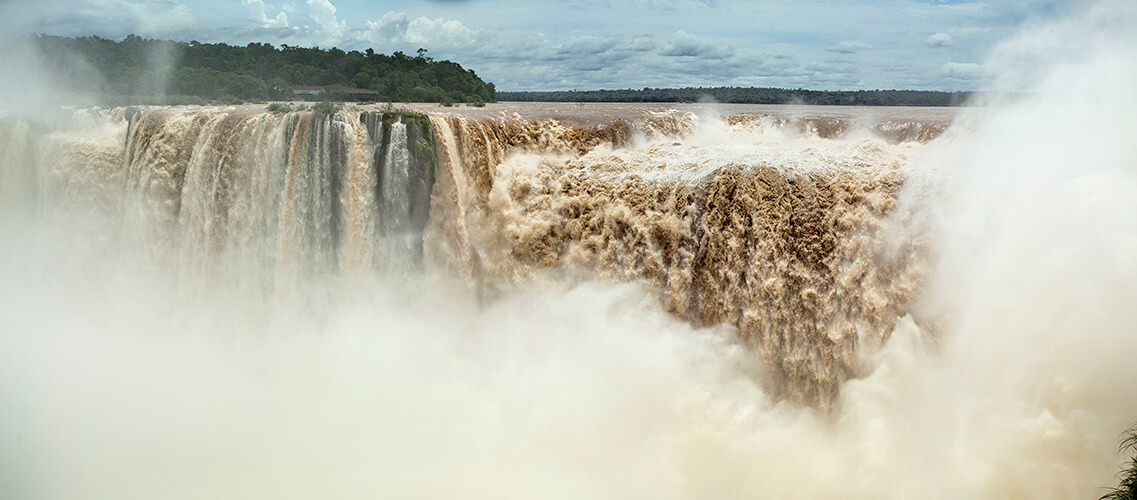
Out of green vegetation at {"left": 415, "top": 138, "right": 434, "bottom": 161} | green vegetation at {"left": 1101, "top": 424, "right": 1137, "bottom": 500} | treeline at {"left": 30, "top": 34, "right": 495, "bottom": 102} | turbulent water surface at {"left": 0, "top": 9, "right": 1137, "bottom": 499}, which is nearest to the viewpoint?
green vegetation at {"left": 1101, "top": 424, "right": 1137, "bottom": 500}

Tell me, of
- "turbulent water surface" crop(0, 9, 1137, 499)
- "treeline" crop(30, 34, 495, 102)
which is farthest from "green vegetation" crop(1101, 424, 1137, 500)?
"treeline" crop(30, 34, 495, 102)

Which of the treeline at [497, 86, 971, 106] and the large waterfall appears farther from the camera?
the treeline at [497, 86, 971, 106]

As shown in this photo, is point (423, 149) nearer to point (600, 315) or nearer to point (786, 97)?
point (600, 315)

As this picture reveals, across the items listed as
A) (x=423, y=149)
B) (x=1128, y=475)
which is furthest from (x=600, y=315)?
(x=1128, y=475)

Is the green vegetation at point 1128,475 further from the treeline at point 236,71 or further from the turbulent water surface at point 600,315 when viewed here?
the treeline at point 236,71

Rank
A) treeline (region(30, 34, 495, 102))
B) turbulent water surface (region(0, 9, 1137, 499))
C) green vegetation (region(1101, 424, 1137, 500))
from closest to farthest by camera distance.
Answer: green vegetation (region(1101, 424, 1137, 500)) → turbulent water surface (region(0, 9, 1137, 499)) → treeline (region(30, 34, 495, 102))

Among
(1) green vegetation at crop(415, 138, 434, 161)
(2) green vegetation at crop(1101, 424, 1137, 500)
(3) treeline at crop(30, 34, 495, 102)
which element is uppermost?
(3) treeline at crop(30, 34, 495, 102)

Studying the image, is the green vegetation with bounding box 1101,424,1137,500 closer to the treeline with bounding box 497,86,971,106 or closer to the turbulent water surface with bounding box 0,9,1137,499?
the turbulent water surface with bounding box 0,9,1137,499
